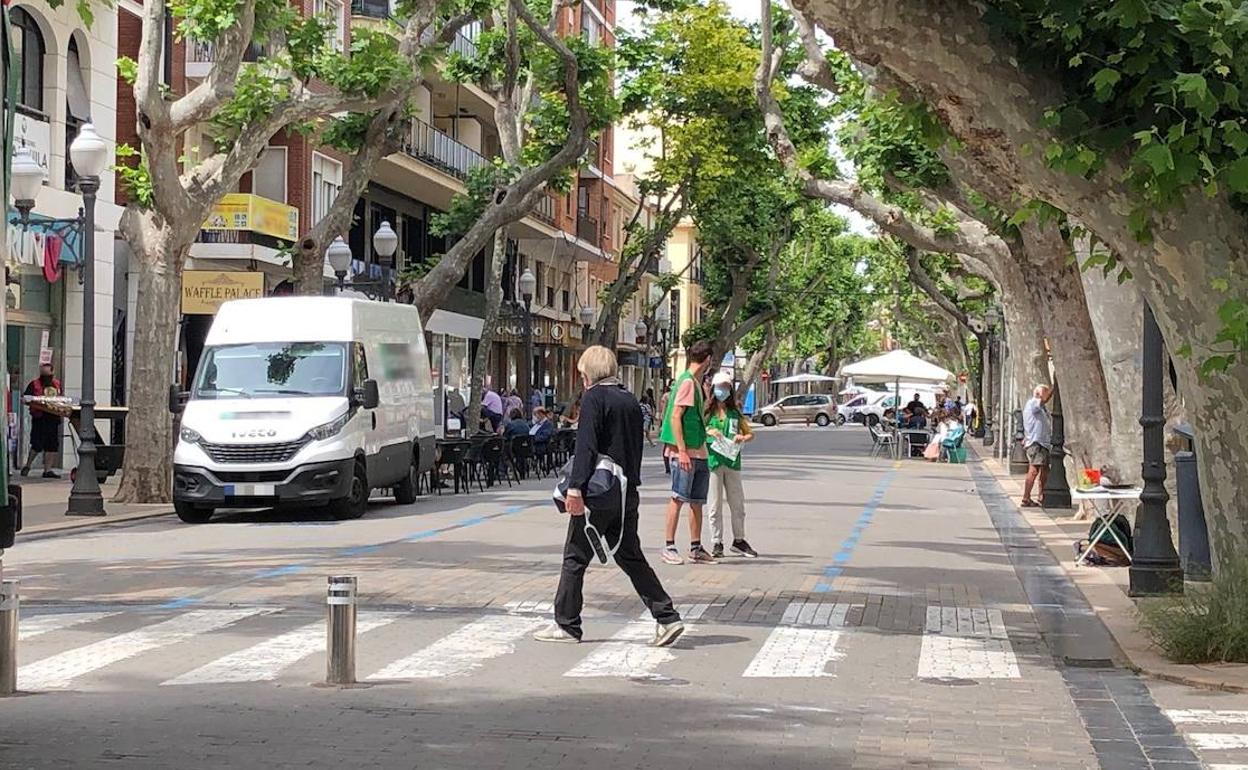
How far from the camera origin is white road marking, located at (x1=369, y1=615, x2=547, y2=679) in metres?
9.57

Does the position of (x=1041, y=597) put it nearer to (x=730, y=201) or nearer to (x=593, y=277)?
(x=730, y=201)

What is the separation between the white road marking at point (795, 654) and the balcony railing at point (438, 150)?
31.0 metres

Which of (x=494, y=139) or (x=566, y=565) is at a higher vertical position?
(x=494, y=139)

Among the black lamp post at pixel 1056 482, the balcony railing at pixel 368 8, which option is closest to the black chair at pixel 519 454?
the black lamp post at pixel 1056 482

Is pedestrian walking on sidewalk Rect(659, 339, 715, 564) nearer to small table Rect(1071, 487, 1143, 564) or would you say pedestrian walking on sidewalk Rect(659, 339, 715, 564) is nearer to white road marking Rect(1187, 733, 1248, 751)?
small table Rect(1071, 487, 1143, 564)

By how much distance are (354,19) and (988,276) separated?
1557 centimetres

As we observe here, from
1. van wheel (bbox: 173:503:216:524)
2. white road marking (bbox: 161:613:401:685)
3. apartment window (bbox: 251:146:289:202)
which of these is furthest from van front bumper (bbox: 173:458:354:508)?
apartment window (bbox: 251:146:289:202)

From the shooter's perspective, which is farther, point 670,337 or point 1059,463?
point 670,337

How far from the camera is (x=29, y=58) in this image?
28.6 meters

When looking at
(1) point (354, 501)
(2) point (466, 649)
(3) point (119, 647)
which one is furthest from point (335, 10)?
(2) point (466, 649)

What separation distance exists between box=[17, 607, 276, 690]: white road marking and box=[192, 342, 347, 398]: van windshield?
921 centimetres

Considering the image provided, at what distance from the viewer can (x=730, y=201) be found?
5494cm

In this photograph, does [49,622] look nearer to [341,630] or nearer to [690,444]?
[341,630]

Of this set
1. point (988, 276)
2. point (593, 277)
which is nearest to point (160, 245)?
point (988, 276)
